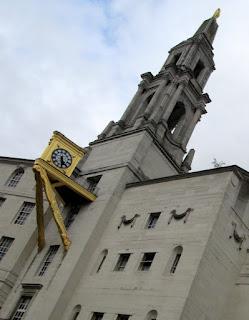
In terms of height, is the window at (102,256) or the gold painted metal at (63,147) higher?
the gold painted metal at (63,147)

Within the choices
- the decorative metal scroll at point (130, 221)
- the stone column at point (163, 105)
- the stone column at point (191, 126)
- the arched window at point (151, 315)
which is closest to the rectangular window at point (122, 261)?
the decorative metal scroll at point (130, 221)

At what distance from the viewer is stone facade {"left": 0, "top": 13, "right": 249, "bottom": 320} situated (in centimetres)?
2784

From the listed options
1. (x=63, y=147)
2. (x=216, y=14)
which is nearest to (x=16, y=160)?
(x=63, y=147)

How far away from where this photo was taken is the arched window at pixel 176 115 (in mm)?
46688

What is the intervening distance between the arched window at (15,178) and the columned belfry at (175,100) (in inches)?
303

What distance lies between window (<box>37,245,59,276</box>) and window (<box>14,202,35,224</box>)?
15.2ft

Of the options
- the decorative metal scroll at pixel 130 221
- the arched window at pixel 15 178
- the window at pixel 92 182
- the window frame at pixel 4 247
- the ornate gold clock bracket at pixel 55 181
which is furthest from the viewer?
the arched window at pixel 15 178

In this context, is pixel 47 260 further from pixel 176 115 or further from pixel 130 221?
pixel 176 115

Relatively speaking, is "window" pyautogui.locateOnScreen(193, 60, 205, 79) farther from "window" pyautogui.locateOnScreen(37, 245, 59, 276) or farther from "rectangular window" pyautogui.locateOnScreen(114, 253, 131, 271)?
"rectangular window" pyautogui.locateOnScreen(114, 253, 131, 271)

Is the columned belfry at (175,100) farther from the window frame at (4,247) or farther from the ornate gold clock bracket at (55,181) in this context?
the window frame at (4,247)

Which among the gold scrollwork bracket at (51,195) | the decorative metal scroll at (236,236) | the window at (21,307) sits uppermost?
the decorative metal scroll at (236,236)

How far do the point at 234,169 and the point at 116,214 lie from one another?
9.13m

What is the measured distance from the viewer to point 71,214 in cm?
3791

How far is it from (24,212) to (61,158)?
24.2 feet
